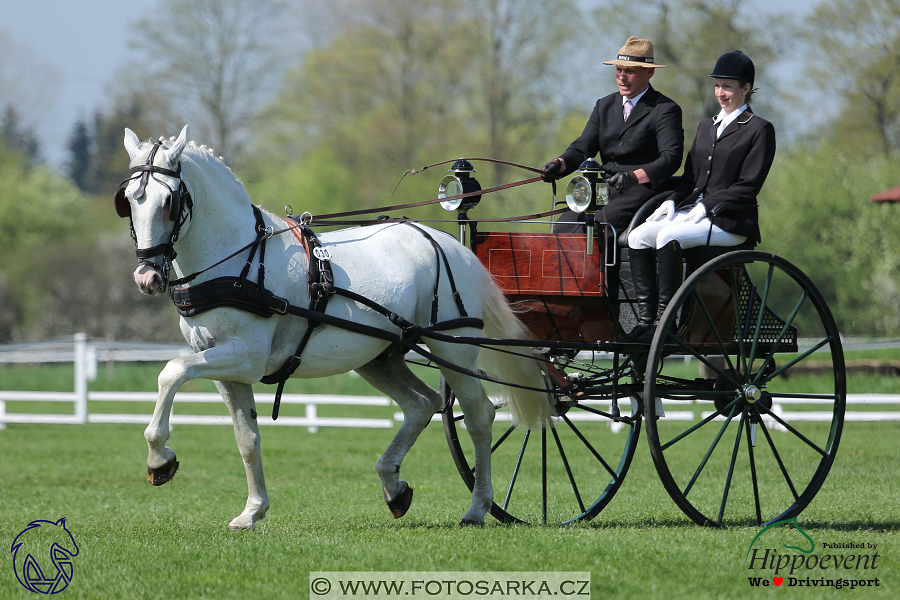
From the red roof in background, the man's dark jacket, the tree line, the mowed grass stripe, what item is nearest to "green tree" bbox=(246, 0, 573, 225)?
the tree line

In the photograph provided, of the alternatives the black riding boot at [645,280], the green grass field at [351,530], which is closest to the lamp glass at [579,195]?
the black riding boot at [645,280]

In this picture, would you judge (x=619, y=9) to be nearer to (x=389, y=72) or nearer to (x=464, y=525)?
(x=389, y=72)

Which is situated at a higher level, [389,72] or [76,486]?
[389,72]

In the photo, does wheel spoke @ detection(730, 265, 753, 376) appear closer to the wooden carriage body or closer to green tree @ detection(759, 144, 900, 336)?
the wooden carriage body

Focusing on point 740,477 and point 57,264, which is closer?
point 740,477

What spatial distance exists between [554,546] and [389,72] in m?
26.6

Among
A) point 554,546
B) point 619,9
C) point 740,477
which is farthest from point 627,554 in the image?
point 619,9

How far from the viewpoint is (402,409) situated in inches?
253

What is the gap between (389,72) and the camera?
100 ft

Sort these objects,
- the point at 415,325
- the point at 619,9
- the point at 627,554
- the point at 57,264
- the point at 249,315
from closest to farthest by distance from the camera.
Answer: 1. the point at 627,554
2. the point at 249,315
3. the point at 415,325
4. the point at 619,9
5. the point at 57,264

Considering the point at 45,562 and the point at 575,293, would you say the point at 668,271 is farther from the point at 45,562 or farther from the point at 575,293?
the point at 45,562

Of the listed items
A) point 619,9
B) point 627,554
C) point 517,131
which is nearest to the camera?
point 627,554

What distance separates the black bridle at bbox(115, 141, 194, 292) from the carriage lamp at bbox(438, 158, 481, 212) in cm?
188

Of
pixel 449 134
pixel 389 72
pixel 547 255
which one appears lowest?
pixel 547 255
